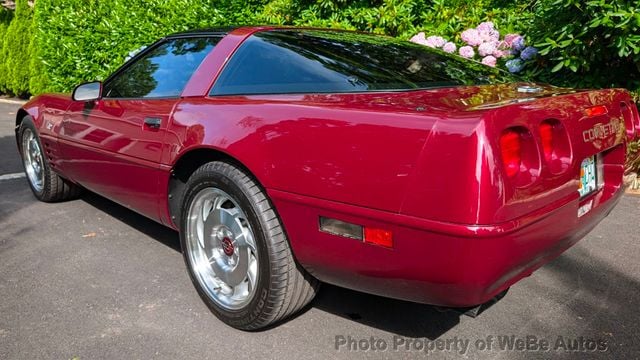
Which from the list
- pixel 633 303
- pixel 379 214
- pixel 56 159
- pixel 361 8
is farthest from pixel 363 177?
pixel 361 8

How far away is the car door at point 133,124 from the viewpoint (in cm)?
288

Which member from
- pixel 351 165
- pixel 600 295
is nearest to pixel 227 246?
pixel 351 165

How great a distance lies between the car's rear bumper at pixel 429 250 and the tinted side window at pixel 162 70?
122 cm

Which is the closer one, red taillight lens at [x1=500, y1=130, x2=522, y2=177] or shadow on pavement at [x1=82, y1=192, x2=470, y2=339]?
red taillight lens at [x1=500, y1=130, x2=522, y2=177]

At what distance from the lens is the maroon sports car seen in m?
1.73

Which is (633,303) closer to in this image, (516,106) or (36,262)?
(516,106)

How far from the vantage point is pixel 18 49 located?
45.1ft

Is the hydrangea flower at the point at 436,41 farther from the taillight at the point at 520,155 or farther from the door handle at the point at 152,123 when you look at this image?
the taillight at the point at 520,155

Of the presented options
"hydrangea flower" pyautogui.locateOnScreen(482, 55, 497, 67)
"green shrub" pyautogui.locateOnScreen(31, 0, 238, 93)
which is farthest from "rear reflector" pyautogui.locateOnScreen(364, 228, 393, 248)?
"green shrub" pyautogui.locateOnScreen(31, 0, 238, 93)

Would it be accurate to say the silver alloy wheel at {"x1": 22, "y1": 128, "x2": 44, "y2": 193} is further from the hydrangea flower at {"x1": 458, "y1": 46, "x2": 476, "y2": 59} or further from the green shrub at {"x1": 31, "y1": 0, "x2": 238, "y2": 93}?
the hydrangea flower at {"x1": 458, "y1": 46, "x2": 476, "y2": 59}

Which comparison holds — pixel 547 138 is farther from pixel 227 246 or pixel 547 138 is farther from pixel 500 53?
pixel 500 53

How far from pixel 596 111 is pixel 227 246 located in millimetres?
1781

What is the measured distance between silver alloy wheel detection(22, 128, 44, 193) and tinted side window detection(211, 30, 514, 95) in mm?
2569

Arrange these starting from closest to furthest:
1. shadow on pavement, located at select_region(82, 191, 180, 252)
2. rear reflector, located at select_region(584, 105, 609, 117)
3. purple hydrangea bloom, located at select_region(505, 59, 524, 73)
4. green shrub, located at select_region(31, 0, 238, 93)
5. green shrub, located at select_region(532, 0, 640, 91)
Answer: rear reflector, located at select_region(584, 105, 609, 117)
shadow on pavement, located at select_region(82, 191, 180, 252)
green shrub, located at select_region(532, 0, 640, 91)
purple hydrangea bloom, located at select_region(505, 59, 524, 73)
green shrub, located at select_region(31, 0, 238, 93)
